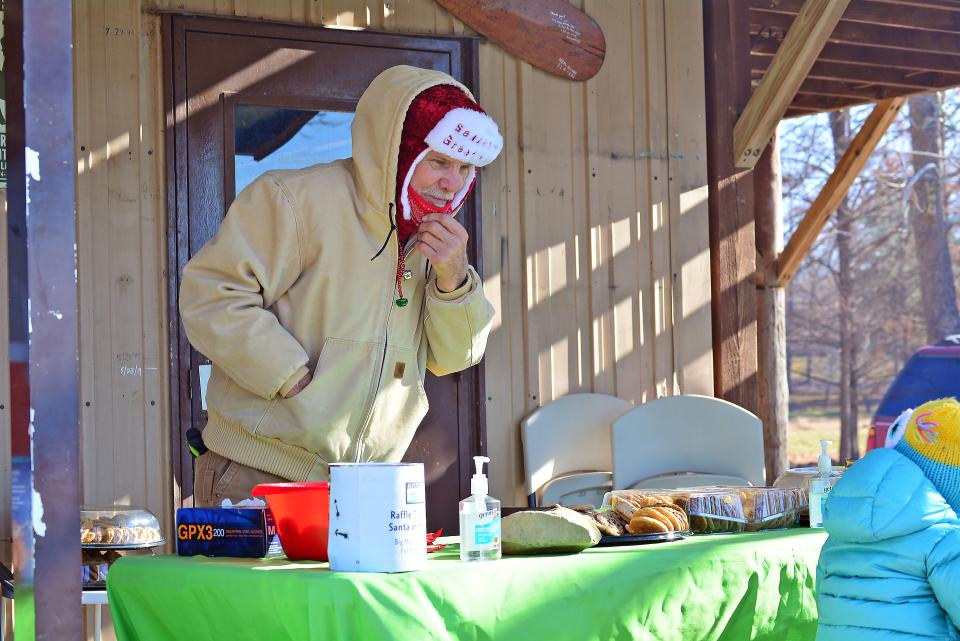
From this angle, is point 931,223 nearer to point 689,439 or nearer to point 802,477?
point 689,439

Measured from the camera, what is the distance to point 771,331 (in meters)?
9.62

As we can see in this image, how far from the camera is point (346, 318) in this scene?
3.46 meters

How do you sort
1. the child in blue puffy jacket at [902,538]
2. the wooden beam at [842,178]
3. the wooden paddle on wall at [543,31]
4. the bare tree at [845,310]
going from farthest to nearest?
1. the bare tree at [845,310]
2. the wooden beam at [842,178]
3. the wooden paddle on wall at [543,31]
4. the child in blue puffy jacket at [902,538]

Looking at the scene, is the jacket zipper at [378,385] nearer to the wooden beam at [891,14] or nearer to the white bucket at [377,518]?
the white bucket at [377,518]

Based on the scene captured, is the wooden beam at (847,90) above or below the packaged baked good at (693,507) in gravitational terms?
above

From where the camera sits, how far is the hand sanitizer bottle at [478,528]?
2.66 meters

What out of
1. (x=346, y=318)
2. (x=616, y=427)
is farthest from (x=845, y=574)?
(x=616, y=427)

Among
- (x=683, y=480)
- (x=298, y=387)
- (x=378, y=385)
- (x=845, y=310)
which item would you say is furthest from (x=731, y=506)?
(x=845, y=310)

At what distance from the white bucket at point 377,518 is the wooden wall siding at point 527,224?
2987 mm

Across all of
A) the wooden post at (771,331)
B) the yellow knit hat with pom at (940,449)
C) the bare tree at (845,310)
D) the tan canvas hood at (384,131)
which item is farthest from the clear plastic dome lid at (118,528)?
the bare tree at (845,310)

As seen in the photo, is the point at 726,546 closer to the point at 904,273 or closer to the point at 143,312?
the point at 143,312

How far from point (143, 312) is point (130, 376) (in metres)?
0.26

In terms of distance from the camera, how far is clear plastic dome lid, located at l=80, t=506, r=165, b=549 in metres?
4.14

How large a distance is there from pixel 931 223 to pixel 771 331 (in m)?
12.3
